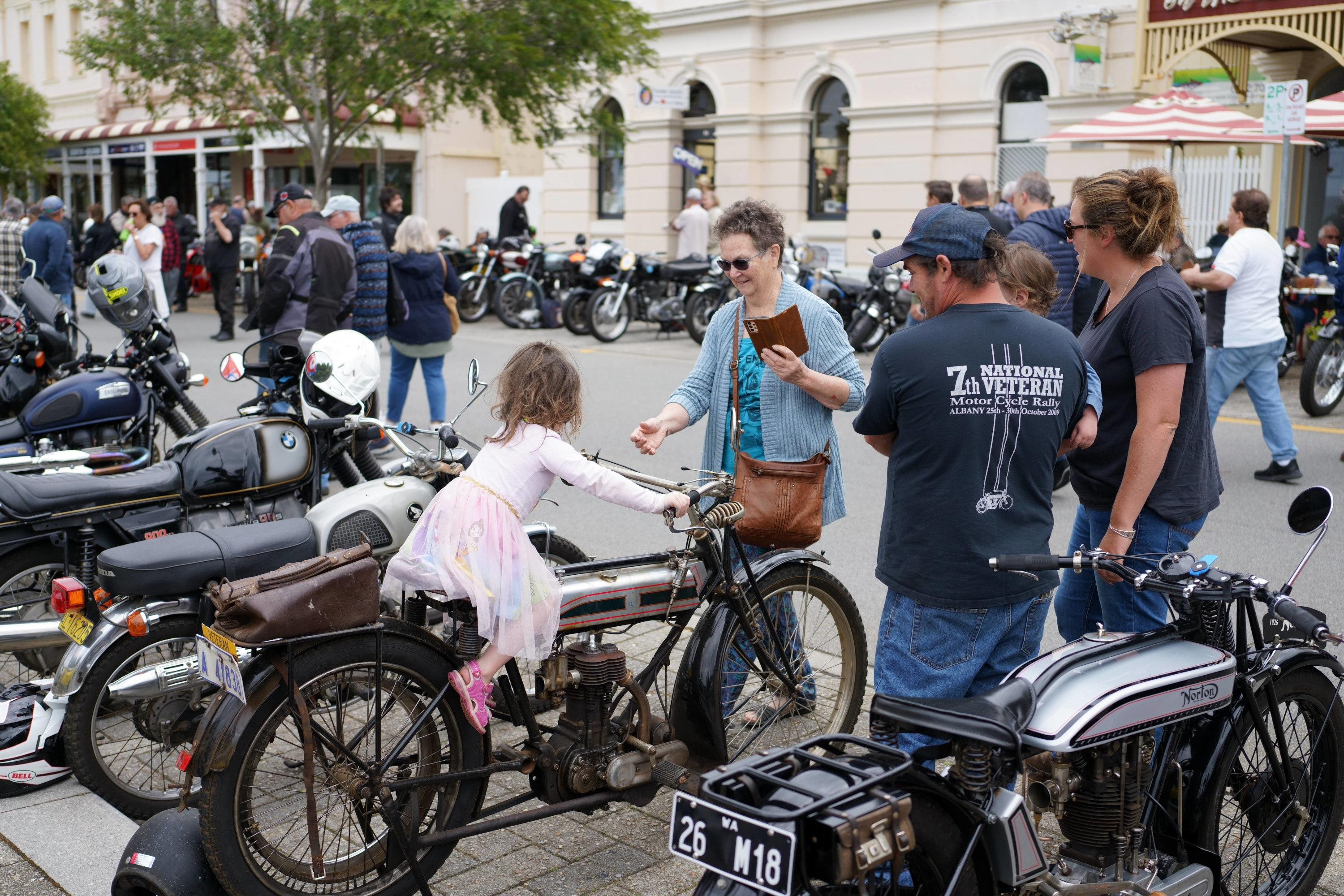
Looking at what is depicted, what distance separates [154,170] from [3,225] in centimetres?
2171

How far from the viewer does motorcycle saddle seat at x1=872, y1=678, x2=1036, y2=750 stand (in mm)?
2541

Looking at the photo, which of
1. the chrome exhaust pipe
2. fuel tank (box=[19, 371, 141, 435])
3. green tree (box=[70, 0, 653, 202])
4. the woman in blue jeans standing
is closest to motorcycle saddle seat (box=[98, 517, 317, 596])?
the chrome exhaust pipe

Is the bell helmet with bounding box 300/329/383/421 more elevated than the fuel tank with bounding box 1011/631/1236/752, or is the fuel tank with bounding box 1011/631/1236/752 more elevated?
the bell helmet with bounding box 300/329/383/421

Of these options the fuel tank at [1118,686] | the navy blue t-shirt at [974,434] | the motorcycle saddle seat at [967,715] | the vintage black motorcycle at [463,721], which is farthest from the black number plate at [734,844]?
the vintage black motorcycle at [463,721]

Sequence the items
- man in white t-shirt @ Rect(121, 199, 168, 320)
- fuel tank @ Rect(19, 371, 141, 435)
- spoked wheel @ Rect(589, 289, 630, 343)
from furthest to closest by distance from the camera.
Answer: spoked wheel @ Rect(589, 289, 630, 343), man in white t-shirt @ Rect(121, 199, 168, 320), fuel tank @ Rect(19, 371, 141, 435)

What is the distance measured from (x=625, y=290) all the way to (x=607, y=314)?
393 mm

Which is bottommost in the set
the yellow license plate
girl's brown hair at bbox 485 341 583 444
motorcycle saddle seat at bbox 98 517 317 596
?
the yellow license plate

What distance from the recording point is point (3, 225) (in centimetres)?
1445

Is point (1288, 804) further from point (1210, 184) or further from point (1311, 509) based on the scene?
point (1210, 184)

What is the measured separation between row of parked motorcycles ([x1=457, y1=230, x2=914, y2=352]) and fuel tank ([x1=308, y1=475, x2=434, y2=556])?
10.5 m

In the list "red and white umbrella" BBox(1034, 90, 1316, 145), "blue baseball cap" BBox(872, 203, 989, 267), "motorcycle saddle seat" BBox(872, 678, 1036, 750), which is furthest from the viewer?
"red and white umbrella" BBox(1034, 90, 1316, 145)

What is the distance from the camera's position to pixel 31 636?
4.43 metres

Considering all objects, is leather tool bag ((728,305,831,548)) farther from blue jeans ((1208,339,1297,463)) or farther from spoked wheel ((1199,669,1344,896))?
blue jeans ((1208,339,1297,463))

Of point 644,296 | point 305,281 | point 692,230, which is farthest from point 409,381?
point 692,230
